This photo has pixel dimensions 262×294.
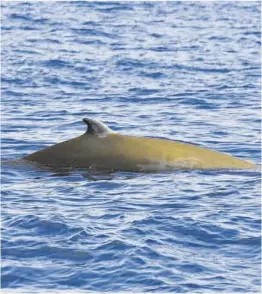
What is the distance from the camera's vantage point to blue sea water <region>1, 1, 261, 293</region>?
1053cm

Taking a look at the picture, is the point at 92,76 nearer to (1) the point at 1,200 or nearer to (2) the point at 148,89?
(2) the point at 148,89

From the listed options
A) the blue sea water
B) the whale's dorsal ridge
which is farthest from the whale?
the blue sea water

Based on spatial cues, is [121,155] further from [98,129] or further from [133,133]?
[133,133]

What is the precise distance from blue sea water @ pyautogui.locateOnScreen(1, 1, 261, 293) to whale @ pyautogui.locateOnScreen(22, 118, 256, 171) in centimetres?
31

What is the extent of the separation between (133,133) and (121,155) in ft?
13.7

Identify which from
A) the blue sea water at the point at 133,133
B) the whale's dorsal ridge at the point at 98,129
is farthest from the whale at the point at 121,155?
the blue sea water at the point at 133,133

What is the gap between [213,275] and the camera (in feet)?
33.7

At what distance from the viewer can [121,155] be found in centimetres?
1479

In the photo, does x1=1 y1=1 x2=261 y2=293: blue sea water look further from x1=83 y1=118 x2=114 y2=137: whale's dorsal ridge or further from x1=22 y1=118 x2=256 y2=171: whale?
x1=83 y1=118 x2=114 y2=137: whale's dorsal ridge

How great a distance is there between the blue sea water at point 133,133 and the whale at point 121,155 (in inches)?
12.3

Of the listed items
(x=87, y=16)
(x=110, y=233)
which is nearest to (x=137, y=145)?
(x=110, y=233)

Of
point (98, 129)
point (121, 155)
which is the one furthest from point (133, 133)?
point (98, 129)

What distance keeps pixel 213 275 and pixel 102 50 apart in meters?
21.4

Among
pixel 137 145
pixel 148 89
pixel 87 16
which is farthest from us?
pixel 87 16
